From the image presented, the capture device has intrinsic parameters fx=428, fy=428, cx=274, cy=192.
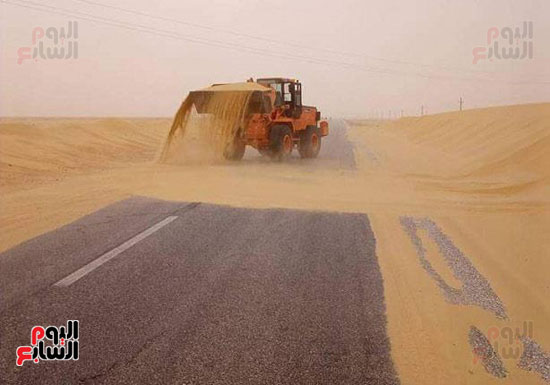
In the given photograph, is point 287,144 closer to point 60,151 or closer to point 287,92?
point 287,92

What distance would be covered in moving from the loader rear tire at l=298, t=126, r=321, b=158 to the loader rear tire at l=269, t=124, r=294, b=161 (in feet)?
5.86

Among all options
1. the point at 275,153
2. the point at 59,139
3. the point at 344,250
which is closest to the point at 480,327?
the point at 344,250

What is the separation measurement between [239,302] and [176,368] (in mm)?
1054

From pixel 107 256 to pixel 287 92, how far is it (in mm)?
11706

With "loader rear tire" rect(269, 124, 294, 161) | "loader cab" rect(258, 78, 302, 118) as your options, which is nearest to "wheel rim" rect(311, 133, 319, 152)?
"loader cab" rect(258, 78, 302, 118)

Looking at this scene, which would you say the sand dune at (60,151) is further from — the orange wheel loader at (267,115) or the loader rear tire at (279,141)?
the loader rear tire at (279,141)

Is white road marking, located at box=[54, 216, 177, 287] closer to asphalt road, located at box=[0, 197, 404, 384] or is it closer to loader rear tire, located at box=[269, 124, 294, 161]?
asphalt road, located at box=[0, 197, 404, 384]

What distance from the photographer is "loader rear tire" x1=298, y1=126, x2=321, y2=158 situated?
16.9 metres

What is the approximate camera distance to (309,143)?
17031 millimetres

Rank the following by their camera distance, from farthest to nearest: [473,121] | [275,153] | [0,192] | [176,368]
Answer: [473,121] < [275,153] < [0,192] < [176,368]

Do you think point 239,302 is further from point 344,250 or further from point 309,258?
point 344,250

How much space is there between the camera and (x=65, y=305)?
12.7ft

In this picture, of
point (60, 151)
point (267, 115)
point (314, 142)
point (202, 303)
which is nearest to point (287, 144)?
point (267, 115)

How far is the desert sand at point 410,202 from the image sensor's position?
11.8 feet
